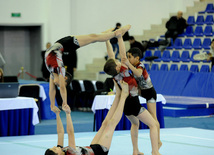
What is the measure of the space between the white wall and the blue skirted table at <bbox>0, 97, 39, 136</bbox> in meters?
9.05

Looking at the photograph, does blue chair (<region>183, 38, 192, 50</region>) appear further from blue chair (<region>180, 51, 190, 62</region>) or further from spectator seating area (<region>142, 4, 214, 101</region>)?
blue chair (<region>180, 51, 190, 62</region>)

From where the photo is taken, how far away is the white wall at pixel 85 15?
16250mm

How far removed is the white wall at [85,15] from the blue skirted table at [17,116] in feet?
29.7

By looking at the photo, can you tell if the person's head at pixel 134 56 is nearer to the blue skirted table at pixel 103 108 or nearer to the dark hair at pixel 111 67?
the dark hair at pixel 111 67

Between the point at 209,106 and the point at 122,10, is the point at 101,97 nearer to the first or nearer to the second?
the point at 209,106

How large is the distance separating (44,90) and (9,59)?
24.0 ft

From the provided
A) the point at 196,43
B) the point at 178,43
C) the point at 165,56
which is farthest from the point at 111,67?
the point at 178,43

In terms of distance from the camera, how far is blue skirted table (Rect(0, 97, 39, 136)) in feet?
24.1

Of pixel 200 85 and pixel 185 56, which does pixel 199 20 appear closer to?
pixel 185 56

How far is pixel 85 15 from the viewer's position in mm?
17812

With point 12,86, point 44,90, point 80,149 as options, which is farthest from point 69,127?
point 44,90

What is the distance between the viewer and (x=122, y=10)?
18.2 meters

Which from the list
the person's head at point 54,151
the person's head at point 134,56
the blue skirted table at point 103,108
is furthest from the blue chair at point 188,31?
the person's head at point 54,151

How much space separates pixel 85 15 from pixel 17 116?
10870 mm
